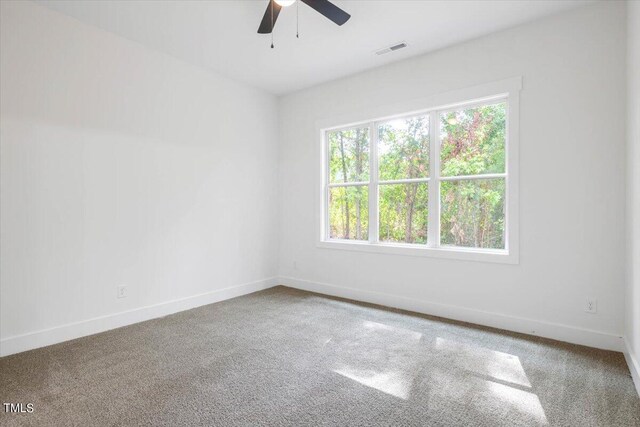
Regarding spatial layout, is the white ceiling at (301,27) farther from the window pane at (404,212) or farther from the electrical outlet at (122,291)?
the electrical outlet at (122,291)

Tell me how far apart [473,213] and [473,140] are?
31.0 inches

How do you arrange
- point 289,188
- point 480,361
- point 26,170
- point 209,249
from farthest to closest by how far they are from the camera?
point 289,188 → point 209,249 → point 26,170 → point 480,361

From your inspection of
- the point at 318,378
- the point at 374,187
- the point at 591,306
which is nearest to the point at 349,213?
the point at 374,187

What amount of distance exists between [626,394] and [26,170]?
4763 millimetres

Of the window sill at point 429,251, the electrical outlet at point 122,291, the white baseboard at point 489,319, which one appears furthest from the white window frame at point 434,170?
the electrical outlet at point 122,291

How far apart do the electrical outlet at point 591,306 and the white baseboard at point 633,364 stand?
12.3 inches

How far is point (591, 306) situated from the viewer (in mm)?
2912

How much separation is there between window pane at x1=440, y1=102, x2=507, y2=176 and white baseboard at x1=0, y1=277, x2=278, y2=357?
10.4ft

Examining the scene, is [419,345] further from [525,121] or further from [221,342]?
[525,121]

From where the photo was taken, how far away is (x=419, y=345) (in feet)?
9.64

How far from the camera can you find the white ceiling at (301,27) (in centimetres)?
294

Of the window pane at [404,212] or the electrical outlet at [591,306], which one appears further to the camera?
the window pane at [404,212]

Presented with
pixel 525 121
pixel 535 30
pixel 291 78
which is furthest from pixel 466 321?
pixel 291 78

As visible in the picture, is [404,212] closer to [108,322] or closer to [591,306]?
[591,306]
